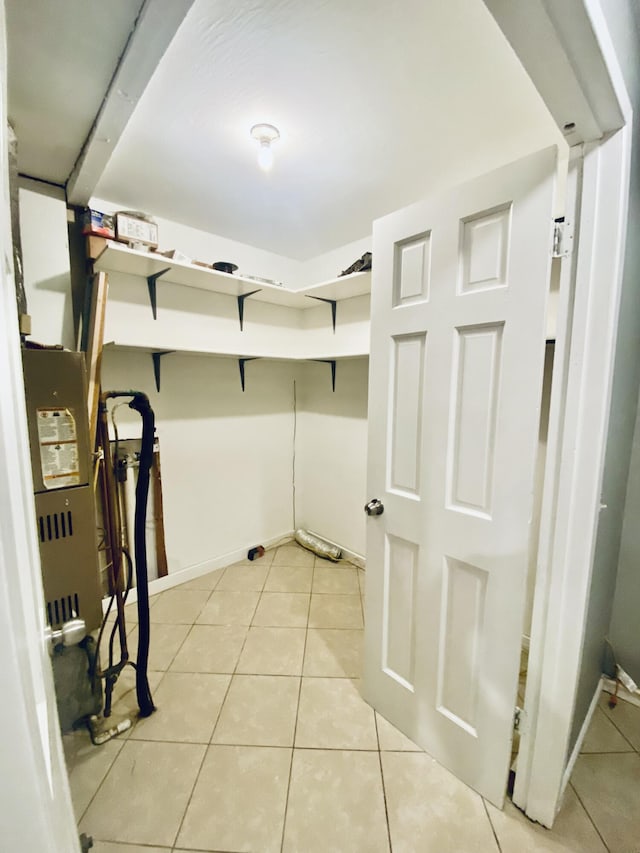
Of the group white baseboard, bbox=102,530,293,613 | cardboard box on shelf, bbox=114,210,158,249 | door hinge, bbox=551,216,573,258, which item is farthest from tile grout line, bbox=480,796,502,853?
cardboard box on shelf, bbox=114,210,158,249

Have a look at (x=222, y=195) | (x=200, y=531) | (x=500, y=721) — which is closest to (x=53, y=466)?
(x=200, y=531)

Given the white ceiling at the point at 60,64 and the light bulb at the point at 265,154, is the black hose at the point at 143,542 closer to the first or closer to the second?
the white ceiling at the point at 60,64

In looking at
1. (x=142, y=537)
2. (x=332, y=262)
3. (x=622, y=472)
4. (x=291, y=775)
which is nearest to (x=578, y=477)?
(x=622, y=472)

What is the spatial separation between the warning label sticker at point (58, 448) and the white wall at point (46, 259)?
705 mm

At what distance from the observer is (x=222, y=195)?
190 centimetres

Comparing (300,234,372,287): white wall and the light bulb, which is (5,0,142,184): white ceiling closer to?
the light bulb

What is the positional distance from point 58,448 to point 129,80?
1.22m

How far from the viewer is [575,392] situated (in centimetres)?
96

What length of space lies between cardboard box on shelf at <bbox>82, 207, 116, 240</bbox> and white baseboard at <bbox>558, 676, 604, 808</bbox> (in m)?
2.88

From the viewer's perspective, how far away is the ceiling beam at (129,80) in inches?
34.6

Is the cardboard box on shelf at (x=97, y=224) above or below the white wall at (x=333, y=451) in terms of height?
above

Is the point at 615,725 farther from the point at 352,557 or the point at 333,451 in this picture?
the point at 333,451

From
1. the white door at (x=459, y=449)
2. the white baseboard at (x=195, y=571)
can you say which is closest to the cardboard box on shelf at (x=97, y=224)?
the white door at (x=459, y=449)

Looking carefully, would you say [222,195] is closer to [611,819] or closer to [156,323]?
[156,323]
